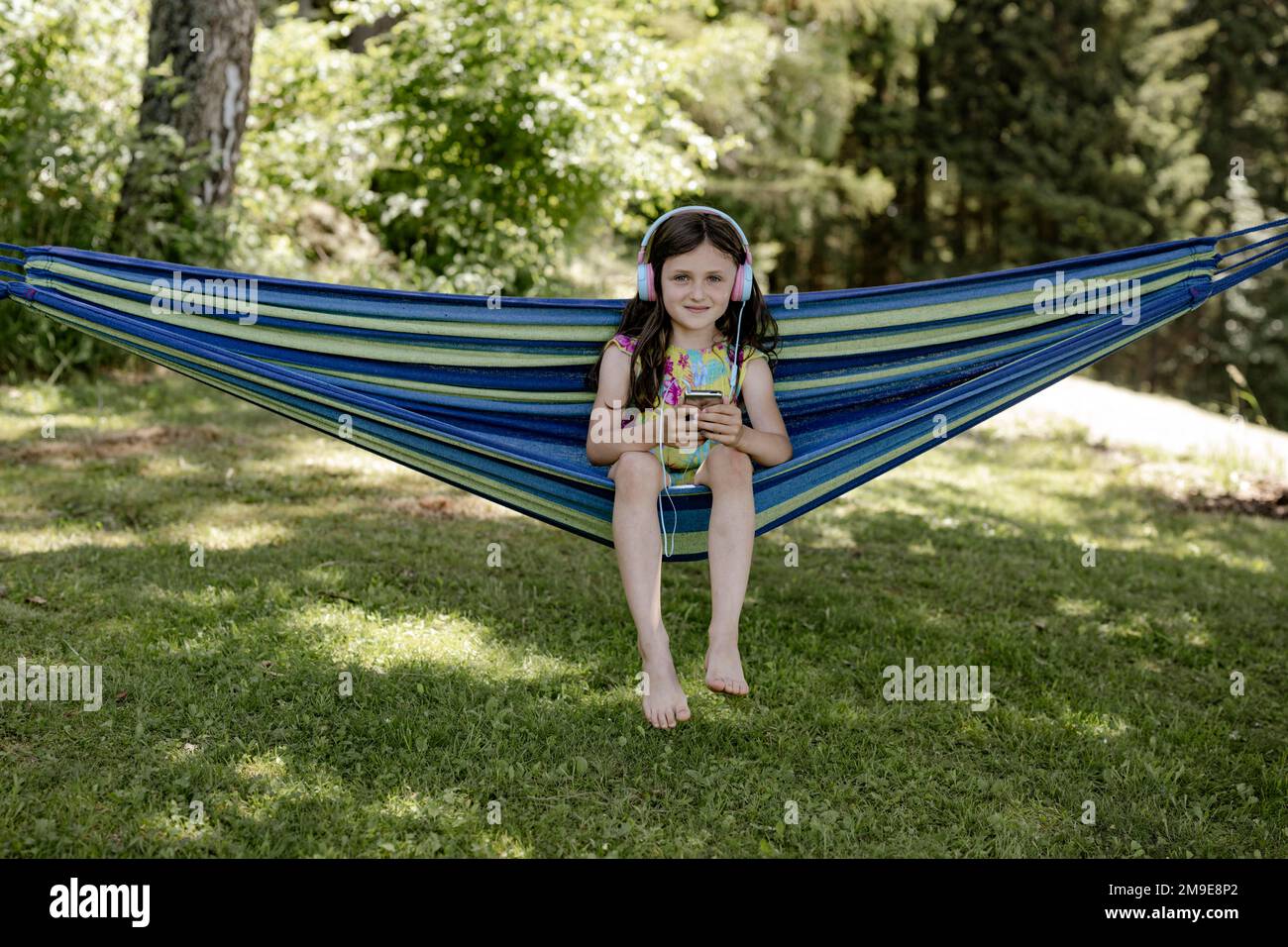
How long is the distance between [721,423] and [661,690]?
0.55 m

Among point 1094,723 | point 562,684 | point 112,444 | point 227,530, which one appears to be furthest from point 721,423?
point 112,444

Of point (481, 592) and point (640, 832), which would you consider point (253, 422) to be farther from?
point (640, 832)

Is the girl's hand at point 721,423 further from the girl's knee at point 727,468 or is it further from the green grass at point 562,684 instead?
the green grass at point 562,684

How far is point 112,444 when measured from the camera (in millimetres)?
3945

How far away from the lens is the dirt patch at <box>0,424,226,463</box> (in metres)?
3.74

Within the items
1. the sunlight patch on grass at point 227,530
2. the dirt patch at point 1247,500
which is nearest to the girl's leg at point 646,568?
the sunlight patch on grass at point 227,530

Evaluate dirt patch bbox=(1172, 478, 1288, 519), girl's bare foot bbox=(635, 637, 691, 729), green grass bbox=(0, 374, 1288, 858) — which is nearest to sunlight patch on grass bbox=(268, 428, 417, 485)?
green grass bbox=(0, 374, 1288, 858)

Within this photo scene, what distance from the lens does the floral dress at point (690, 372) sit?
2.34 meters

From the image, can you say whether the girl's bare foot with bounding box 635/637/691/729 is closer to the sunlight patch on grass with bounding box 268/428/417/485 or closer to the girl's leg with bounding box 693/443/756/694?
the girl's leg with bounding box 693/443/756/694

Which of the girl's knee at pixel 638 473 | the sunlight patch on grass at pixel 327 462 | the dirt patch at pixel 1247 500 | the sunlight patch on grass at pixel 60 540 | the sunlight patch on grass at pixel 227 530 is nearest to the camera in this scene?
the girl's knee at pixel 638 473

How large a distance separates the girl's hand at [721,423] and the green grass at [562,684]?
1.80 ft

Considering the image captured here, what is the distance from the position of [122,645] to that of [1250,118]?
21.2 meters

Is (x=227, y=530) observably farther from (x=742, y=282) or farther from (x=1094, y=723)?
(x=1094, y=723)

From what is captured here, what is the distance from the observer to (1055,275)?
2486 millimetres
